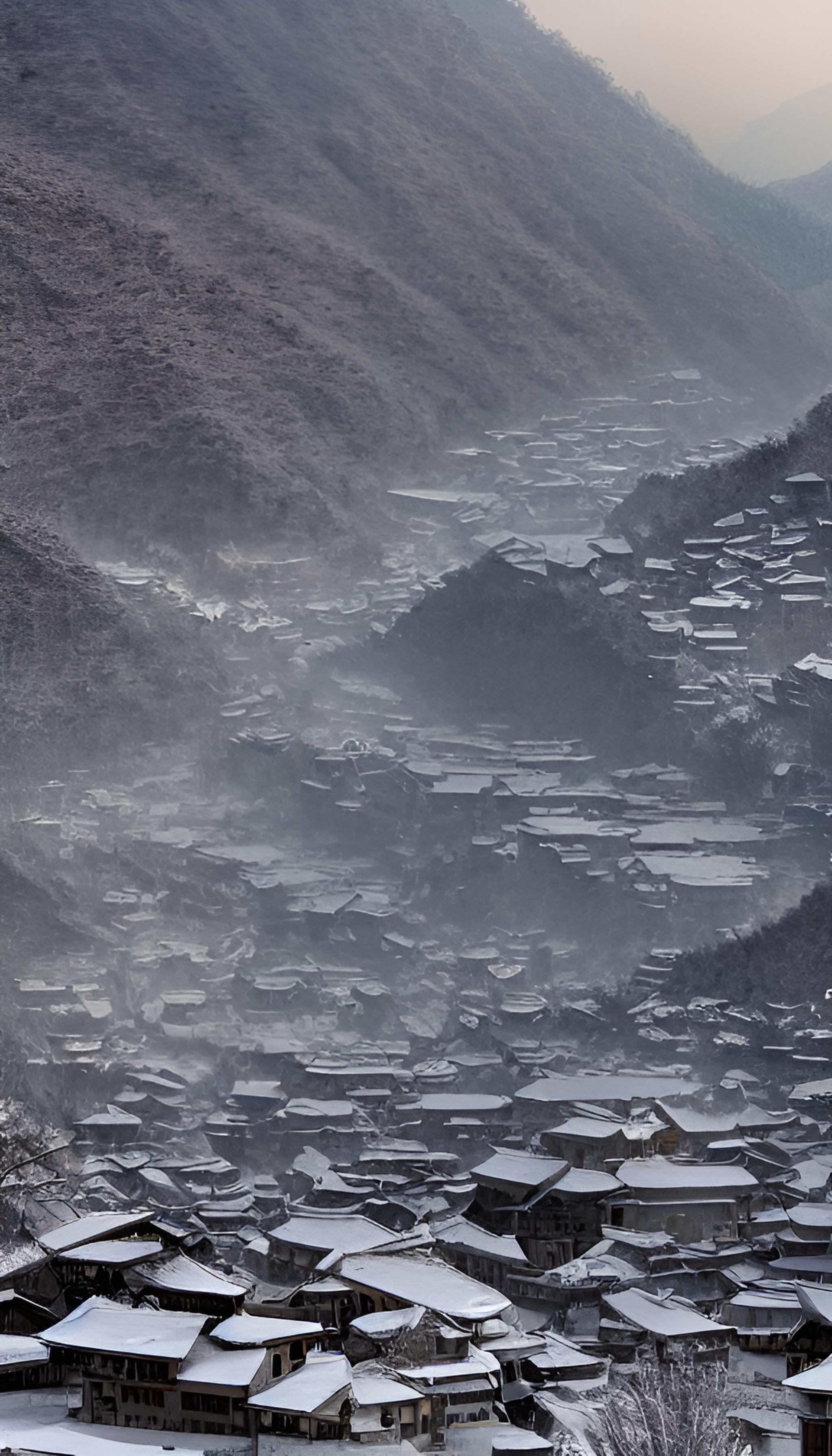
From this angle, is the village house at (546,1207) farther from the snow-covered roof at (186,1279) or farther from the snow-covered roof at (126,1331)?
the snow-covered roof at (126,1331)

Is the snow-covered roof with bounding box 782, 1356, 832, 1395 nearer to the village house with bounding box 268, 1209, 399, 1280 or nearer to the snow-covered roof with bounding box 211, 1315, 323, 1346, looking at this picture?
the snow-covered roof with bounding box 211, 1315, 323, 1346

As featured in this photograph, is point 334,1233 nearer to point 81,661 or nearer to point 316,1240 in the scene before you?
point 316,1240

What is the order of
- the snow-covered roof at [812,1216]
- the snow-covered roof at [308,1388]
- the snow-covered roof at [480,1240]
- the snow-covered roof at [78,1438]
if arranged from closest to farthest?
the snow-covered roof at [78,1438], the snow-covered roof at [308,1388], the snow-covered roof at [480,1240], the snow-covered roof at [812,1216]

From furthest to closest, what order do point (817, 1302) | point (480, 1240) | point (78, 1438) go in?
point (480, 1240) → point (817, 1302) → point (78, 1438)

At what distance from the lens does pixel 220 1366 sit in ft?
28.9

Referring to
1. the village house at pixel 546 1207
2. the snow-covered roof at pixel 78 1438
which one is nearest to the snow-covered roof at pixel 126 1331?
the snow-covered roof at pixel 78 1438

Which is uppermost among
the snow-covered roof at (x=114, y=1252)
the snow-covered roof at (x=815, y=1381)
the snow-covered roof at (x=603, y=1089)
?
the snow-covered roof at (x=815, y=1381)

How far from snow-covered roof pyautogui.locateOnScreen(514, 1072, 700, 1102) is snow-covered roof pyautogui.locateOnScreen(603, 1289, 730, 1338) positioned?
4054 millimetres

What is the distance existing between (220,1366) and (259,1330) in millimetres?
468

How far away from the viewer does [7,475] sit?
104 ft

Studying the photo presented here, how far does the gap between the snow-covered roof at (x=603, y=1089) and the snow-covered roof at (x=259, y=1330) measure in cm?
673

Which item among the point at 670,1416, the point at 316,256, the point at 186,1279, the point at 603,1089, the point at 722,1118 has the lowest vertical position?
the point at 603,1089

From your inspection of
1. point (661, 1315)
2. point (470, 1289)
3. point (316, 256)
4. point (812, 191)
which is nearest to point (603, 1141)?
point (661, 1315)

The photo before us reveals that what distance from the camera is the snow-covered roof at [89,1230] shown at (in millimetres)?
10805
